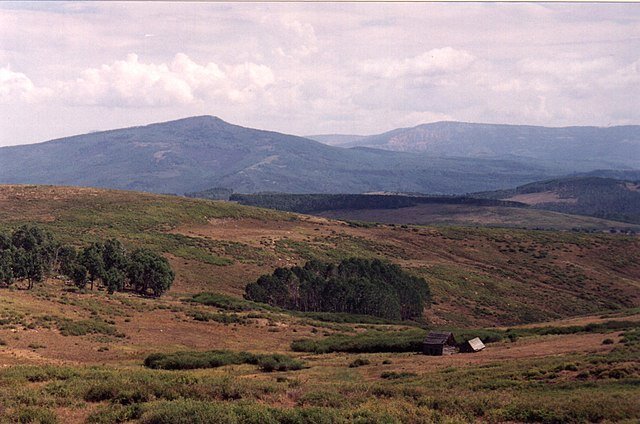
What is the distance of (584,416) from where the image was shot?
71.4 ft

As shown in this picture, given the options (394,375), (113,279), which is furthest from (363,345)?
(113,279)

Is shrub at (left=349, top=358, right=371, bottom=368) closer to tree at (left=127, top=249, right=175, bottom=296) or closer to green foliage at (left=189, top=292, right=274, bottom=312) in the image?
green foliage at (left=189, top=292, right=274, bottom=312)

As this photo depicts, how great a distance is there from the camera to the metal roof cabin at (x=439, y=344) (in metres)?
45.0

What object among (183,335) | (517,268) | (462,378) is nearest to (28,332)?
(183,335)

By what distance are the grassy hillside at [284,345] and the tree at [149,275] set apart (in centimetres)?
234

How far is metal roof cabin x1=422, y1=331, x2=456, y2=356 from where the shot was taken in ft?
148

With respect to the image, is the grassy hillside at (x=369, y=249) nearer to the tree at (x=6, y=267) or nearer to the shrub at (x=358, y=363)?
the tree at (x=6, y=267)

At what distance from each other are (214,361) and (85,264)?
1302 inches

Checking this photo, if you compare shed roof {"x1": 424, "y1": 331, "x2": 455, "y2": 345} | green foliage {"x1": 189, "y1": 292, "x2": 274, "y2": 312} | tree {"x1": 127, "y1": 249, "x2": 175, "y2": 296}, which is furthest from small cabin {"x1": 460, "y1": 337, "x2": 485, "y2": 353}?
tree {"x1": 127, "y1": 249, "x2": 175, "y2": 296}

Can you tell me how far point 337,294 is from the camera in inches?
3157

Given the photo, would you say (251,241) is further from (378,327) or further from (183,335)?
(183,335)

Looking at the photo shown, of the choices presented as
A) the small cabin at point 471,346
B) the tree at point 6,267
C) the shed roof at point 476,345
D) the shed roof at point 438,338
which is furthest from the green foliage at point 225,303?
the shed roof at point 476,345

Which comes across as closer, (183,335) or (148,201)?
(183,335)

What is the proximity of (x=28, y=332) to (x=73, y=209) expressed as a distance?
8629 centimetres
